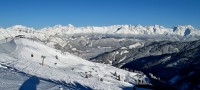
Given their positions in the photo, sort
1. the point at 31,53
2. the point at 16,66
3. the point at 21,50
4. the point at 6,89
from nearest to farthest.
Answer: the point at 6,89, the point at 16,66, the point at 21,50, the point at 31,53

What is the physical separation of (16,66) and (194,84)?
161038 mm

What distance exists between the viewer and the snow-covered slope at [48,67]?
38125 mm

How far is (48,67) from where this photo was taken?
50.2 m

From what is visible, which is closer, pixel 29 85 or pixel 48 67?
pixel 29 85

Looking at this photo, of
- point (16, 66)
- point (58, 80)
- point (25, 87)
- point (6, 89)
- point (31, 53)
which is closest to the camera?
point (6, 89)

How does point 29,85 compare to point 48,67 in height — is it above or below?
above

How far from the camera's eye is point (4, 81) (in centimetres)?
2823

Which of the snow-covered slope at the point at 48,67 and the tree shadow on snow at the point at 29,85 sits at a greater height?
the tree shadow on snow at the point at 29,85

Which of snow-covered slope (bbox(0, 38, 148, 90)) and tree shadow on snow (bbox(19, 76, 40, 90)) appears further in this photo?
snow-covered slope (bbox(0, 38, 148, 90))

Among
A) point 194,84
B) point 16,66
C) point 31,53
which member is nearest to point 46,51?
point 31,53

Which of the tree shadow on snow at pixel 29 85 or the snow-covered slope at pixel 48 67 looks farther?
the snow-covered slope at pixel 48 67

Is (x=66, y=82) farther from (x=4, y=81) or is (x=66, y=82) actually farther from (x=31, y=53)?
(x=31, y=53)

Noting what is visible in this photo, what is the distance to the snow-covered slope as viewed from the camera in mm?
38125

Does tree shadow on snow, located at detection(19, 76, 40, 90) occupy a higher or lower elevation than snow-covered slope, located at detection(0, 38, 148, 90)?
higher
